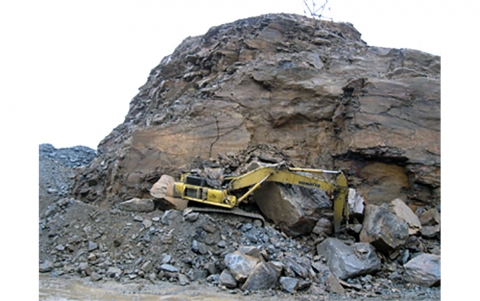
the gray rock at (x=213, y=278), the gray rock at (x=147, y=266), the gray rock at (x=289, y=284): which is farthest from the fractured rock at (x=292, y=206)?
the gray rock at (x=147, y=266)

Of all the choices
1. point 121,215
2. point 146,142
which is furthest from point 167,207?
point 146,142

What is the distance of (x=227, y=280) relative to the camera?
608cm

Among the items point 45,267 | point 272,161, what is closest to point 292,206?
point 272,161

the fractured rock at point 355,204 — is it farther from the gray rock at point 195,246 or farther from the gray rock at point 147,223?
the gray rock at point 147,223

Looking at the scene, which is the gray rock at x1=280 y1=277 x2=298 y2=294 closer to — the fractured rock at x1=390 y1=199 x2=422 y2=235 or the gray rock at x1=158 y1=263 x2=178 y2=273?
the gray rock at x1=158 y1=263 x2=178 y2=273

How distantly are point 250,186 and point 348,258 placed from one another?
8.84 feet

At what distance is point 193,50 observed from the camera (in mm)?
14719

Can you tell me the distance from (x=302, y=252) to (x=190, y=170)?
373 centimetres

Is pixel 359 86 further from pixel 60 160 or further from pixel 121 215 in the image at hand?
pixel 60 160

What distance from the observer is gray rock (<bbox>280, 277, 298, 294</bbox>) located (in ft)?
19.8

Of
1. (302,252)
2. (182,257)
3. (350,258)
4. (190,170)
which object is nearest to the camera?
(182,257)

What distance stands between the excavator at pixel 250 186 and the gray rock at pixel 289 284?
7.50 ft

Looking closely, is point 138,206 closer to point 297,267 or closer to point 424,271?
point 297,267

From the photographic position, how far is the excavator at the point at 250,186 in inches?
320
